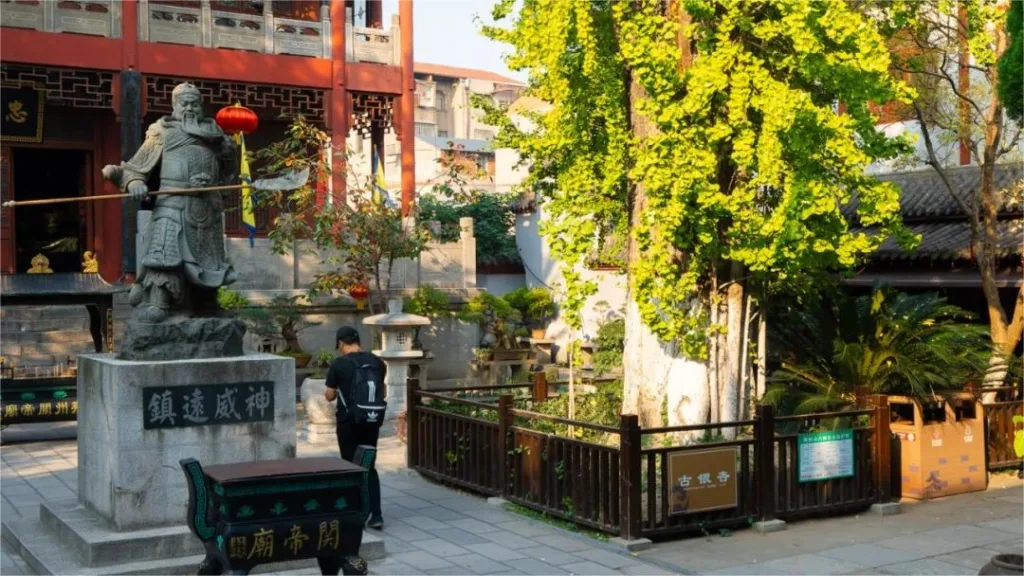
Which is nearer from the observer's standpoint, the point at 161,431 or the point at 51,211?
the point at 161,431

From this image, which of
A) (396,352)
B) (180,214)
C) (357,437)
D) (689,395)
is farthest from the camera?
(396,352)

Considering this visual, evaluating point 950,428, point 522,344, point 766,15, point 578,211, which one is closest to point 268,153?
point 522,344

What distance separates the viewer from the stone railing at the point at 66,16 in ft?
59.6

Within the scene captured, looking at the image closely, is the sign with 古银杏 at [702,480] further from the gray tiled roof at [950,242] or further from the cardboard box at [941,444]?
the gray tiled roof at [950,242]

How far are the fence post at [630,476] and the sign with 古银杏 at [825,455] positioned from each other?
174cm

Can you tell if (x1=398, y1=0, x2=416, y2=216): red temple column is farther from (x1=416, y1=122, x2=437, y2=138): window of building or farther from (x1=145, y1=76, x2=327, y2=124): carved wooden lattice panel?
(x1=416, y1=122, x2=437, y2=138): window of building

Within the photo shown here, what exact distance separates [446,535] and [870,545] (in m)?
3.34

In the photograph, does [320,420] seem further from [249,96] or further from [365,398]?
[249,96]

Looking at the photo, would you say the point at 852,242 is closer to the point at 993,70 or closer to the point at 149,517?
the point at 993,70

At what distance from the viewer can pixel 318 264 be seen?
19.0 m

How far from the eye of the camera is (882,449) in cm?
988

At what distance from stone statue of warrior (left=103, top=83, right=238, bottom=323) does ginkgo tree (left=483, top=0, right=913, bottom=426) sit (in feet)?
11.0

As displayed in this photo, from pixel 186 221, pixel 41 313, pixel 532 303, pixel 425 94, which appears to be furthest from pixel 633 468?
pixel 425 94

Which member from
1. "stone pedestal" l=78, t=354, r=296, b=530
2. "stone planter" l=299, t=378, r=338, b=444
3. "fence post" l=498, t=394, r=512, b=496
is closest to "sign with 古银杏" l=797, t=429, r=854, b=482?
"fence post" l=498, t=394, r=512, b=496
